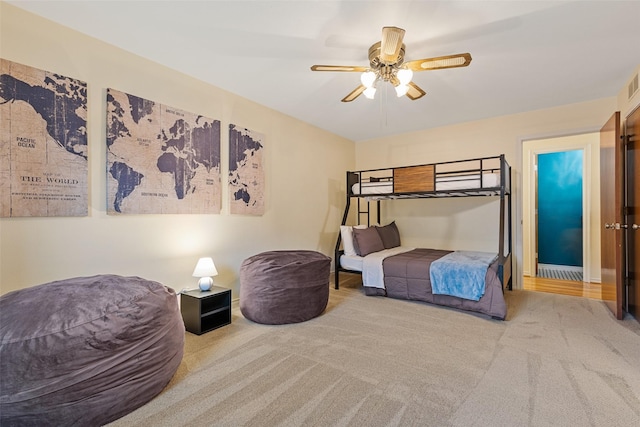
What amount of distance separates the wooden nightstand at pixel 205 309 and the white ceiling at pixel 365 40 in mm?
2172

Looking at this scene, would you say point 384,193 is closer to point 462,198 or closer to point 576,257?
point 462,198

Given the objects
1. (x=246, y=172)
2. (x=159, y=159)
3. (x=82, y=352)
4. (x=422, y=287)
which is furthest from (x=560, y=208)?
(x=82, y=352)

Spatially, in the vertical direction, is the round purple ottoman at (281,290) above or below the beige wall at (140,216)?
below

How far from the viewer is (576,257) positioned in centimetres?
516

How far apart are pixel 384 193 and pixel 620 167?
2381mm

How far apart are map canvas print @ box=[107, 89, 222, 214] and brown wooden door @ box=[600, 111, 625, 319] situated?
4.05 metres

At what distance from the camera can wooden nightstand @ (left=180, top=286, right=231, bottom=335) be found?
98.3 inches

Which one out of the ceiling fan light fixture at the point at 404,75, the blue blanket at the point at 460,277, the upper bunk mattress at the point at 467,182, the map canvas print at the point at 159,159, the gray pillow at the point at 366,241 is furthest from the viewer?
the gray pillow at the point at 366,241

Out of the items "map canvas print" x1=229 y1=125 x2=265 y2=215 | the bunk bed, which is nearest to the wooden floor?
the bunk bed

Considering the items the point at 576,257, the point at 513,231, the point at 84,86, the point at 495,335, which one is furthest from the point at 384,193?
the point at 576,257

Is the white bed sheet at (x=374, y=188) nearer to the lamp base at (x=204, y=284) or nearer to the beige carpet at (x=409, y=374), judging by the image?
the beige carpet at (x=409, y=374)

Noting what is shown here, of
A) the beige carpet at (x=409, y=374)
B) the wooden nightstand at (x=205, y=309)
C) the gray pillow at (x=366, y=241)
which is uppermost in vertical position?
the gray pillow at (x=366, y=241)

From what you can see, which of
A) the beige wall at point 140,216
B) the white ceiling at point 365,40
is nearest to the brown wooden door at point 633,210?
the white ceiling at point 365,40

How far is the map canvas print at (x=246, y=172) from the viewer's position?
10.9 feet
